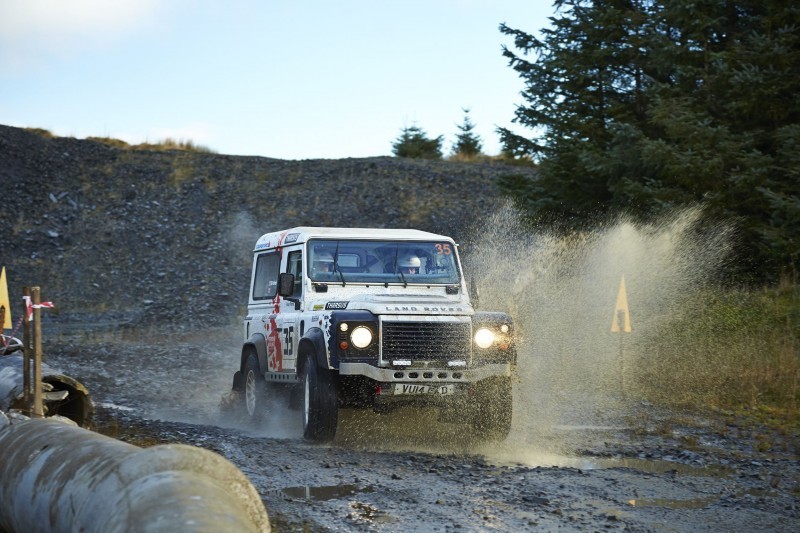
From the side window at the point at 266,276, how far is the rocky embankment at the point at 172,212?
51.5ft

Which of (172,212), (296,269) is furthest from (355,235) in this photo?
(172,212)

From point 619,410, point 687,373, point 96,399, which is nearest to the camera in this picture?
point 619,410

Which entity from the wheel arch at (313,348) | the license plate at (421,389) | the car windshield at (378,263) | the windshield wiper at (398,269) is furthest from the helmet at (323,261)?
the license plate at (421,389)

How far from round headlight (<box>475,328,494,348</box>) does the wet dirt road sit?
3.39 ft

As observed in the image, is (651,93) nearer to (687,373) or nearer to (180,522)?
(687,373)

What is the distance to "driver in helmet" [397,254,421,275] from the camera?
11516 millimetres

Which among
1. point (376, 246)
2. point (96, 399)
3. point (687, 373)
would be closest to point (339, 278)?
point (376, 246)

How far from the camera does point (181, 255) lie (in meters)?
35.4

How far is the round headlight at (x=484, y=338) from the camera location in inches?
391

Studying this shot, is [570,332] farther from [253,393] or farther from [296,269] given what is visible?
[296,269]

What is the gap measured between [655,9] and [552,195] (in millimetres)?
4715

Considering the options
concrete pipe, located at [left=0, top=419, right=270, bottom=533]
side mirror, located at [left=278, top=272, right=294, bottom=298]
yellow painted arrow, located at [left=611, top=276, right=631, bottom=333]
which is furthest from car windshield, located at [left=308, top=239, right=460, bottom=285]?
concrete pipe, located at [left=0, top=419, right=270, bottom=533]

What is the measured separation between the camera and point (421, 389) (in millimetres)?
9711

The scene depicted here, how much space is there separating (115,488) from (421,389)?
5399 mm
